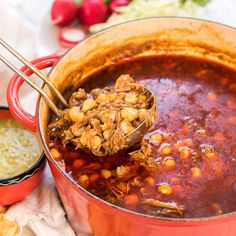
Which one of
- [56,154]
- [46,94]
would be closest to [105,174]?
[56,154]

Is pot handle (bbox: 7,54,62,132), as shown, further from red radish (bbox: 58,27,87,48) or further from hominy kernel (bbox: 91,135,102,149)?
red radish (bbox: 58,27,87,48)

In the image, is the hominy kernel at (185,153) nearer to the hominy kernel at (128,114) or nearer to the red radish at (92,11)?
the hominy kernel at (128,114)

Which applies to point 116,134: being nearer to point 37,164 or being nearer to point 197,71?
point 37,164

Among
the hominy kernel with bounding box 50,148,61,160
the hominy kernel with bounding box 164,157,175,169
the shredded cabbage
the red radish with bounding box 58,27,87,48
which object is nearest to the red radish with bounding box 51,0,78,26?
the red radish with bounding box 58,27,87,48

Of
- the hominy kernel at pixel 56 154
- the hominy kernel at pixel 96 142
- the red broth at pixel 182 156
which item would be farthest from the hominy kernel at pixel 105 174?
the hominy kernel at pixel 56 154

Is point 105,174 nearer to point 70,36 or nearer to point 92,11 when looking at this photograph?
point 70,36

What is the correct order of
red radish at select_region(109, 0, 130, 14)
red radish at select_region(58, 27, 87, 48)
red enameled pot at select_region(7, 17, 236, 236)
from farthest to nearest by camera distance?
red radish at select_region(109, 0, 130, 14)
red radish at select_region(58, 27, 87, 48)
red enameled pot at select_region(7, 17, 236, 236)

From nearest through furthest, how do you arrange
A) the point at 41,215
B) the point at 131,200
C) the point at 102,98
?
the point at 131,200 < the point at 102,98 < the point at 41,215
